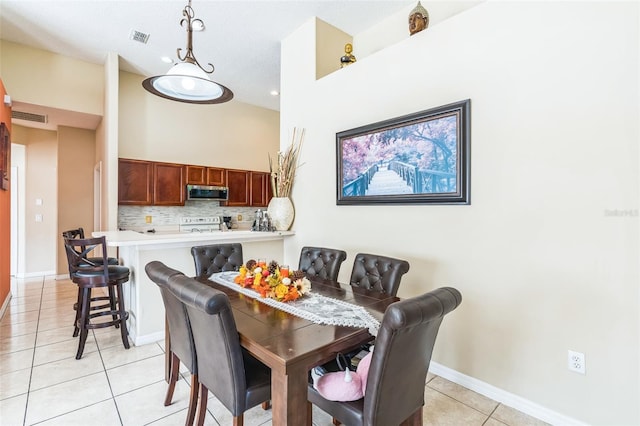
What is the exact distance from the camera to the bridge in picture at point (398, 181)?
2.55 metres

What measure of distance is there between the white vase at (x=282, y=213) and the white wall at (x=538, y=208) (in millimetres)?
1469

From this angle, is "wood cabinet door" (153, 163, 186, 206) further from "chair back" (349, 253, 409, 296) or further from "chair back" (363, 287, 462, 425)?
"chair back" (363, 287, 462, 425)

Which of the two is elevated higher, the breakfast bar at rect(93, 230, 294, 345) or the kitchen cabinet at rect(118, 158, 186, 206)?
the kitchen cabinet at rect(118, 158, 186, 206)

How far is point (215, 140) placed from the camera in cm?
620

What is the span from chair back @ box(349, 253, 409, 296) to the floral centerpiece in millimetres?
599

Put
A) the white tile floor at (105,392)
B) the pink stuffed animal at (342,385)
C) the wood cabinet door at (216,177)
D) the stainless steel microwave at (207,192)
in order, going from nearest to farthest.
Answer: the pink stuffed animal at (342,385) → the white tile floor at (105,392) → the stainless steel microwave at (207,192) → the wood cabinet door at (216,177)

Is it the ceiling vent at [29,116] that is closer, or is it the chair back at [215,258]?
the chair back at [215,258]

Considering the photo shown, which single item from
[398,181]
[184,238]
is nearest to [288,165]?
[184,238]

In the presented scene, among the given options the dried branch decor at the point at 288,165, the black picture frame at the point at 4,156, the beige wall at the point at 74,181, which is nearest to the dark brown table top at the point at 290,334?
the dried branch decor at the point at 288,165

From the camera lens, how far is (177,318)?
6.02 ft

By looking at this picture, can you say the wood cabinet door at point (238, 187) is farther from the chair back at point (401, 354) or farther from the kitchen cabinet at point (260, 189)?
the chair back at point (401, 354)

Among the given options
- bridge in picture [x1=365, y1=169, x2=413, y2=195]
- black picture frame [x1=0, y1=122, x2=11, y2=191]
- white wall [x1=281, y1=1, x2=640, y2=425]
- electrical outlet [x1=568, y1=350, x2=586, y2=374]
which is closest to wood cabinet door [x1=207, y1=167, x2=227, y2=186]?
black picture frame [x1=0, y1=122, x2=11, y2=191]

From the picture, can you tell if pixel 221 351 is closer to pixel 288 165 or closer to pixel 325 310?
pixel 325 310

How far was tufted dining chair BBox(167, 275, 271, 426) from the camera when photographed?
136 centimetres
